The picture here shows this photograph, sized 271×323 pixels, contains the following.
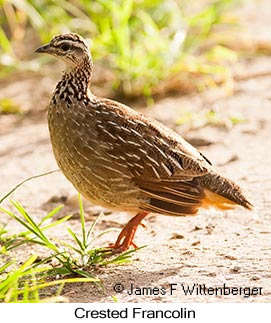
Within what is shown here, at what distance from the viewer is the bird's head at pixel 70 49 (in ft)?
19.3

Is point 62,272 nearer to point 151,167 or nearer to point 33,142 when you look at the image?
point 151,167

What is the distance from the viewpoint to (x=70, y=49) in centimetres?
589

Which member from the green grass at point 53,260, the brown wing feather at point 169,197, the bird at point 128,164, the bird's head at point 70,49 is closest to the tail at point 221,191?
the bird at point 128,164

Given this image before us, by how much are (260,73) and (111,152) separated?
4537 mm

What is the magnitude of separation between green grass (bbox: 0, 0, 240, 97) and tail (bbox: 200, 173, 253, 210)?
3.10 metres

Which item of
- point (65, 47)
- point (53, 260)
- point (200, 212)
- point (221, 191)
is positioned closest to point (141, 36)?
point (200, 212)

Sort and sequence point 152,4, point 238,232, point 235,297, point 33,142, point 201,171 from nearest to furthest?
point 235,297
point 201,171
point 238,232
point 33,142
point 152,4

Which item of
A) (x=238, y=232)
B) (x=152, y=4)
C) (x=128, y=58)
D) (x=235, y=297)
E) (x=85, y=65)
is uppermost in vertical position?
(x=152, y=4)

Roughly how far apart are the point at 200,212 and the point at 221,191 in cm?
90

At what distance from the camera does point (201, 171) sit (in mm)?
5715

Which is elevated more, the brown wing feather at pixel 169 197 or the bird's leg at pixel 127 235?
the brown wing feather at pixel 169 197

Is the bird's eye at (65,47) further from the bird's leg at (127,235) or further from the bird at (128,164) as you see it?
the bird's leg at (127,235)

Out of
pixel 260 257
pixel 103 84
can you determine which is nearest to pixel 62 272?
pixel 260 257

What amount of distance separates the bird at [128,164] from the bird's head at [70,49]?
0.63 feet
